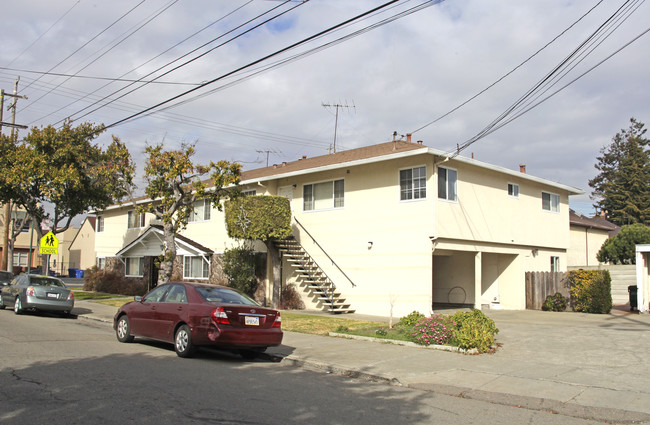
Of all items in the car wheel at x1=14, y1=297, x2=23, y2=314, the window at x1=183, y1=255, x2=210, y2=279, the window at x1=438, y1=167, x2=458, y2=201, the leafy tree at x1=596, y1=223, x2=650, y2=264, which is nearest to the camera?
the car wheel at x1=14, y1=297, x2=23, y2=314

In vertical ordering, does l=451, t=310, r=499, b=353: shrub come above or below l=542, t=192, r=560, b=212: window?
below

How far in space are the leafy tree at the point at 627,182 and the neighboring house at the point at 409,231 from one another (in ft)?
106

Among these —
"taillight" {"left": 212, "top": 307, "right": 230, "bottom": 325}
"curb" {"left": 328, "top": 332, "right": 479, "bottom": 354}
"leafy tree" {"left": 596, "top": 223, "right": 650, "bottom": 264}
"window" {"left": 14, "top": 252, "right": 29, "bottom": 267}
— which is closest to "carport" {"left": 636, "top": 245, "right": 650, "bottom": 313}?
"leafy tree" {"left": 596, "top": 223, "right": 650, "bottom": 264}

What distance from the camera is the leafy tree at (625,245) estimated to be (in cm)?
3145

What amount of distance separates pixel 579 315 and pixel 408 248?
6.51m

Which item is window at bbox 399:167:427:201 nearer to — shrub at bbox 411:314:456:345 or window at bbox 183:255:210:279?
shrub at bbox 411:314:456:345

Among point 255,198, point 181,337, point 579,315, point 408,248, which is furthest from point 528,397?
point 255,198

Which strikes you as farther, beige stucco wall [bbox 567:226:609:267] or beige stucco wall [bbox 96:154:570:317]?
beige stucco wall [bbox 567:226:609:267]

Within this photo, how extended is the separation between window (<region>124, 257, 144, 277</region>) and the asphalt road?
19852mm

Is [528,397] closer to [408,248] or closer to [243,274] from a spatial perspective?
[408,248]

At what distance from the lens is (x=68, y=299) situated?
61.0 ft

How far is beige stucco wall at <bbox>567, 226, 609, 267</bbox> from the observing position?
107ft

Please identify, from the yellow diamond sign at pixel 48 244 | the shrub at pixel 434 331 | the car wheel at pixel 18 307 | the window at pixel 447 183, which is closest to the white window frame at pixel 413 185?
the window at pixel 447 183

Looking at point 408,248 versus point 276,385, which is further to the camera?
point 408,248
